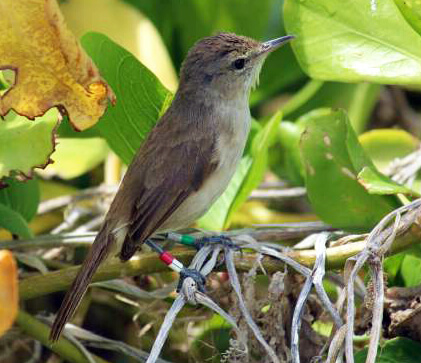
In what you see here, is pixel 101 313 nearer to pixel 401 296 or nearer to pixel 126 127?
pixel 126 127

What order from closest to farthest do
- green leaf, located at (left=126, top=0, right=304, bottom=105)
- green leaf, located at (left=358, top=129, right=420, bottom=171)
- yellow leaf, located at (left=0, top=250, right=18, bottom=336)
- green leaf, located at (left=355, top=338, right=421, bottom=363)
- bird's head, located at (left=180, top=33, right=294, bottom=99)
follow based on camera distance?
yellow leaf, located at (left=0, top=250, right=18, bottom=336)
green leaf, located at (left=355, top=338, right=421, bottom=363)
bird's head, located at (left=180, top=33, right=294, bottom=99)
green leaf, located at (left=358, top=129, right=420, bottom=171)
green leaf, located at (left=126, top=0, right=304, bottom=105)

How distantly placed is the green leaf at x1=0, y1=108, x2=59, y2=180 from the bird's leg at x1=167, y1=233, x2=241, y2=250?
0.46 meters

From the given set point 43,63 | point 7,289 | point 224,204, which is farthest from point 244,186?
point 7,289

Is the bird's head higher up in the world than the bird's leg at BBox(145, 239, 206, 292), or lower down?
higher up

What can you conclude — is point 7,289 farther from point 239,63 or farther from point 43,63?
point 239,63

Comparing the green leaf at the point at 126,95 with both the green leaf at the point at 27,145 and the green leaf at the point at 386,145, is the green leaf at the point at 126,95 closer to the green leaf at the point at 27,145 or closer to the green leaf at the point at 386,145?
the green leaf at the point at 27,145

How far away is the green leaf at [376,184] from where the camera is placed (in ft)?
6.96

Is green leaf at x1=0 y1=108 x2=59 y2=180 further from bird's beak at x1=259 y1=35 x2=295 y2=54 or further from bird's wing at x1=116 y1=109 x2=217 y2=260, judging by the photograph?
bird's beak at x1=259 y1=35 x2=295 y2=54

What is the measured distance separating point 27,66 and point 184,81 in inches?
36.6

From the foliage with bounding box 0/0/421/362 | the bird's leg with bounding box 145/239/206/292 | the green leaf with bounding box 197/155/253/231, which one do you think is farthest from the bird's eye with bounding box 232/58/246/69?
the bird's leg with bounding box 145/239/206/292

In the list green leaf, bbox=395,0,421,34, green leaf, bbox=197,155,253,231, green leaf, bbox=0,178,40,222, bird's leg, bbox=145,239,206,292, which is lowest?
green leaf, bbox=197,155,253,231

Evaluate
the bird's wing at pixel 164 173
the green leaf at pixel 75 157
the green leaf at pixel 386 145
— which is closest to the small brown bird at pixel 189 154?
the bird's wing at pixel 164 173

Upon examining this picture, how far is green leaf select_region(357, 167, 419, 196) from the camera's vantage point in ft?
6.96

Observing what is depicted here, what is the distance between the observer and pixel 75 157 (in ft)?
9.23
